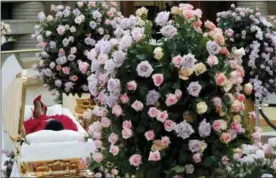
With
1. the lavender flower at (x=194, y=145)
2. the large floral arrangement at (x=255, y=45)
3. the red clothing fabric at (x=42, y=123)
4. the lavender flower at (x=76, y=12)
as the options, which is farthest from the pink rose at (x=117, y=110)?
the lavender flower at (x=76, y=12)

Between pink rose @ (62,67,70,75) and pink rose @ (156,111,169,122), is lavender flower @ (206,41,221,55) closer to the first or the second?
pink rose @ (156,111,169,122)

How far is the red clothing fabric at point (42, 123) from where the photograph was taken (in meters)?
4.04

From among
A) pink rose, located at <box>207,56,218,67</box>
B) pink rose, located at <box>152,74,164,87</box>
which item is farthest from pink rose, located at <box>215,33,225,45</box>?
pink rose, located at <box>152,74,164,87</box>

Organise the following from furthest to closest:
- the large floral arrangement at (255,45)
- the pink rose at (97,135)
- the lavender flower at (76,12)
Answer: the lavender flower at (76,12) < the large floral arrangement at (255,45) < the pink rose at (97,135)

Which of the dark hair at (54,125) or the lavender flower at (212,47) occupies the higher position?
the lavender flower at (212,47)

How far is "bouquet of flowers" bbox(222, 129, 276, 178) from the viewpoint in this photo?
2.37 metres

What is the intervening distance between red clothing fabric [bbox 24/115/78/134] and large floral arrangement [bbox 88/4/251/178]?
1.46 m

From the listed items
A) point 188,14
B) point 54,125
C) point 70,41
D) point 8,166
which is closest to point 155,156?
point 188,14

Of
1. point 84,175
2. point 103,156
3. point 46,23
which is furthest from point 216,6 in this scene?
point 103,156

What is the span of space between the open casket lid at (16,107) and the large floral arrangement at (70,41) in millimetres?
1034

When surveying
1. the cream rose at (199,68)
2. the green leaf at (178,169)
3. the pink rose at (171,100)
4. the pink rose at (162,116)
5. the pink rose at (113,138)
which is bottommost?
the green leaf at (178,169)

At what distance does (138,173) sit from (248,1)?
8.75 metres

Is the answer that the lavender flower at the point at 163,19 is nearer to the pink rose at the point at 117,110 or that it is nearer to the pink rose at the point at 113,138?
the pink rose at the point at 117,110

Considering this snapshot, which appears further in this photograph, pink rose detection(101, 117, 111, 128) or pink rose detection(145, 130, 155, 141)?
pink rose detection(101, 117, 111, 128)
